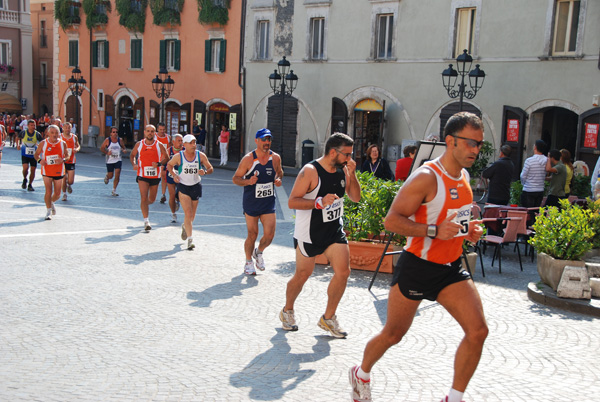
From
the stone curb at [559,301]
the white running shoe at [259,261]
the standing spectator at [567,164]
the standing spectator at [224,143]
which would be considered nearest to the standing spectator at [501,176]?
the standing spectator at [567,164]

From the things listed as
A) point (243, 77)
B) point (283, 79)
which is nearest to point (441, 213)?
point (283, 79)

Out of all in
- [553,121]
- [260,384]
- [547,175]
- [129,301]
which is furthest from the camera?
[553,121]

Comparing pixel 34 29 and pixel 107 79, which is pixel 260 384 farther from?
pixel 34 29

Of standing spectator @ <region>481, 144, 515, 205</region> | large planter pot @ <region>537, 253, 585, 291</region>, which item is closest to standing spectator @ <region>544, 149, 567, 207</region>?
standing spectator @ <region>481, 144, 515, 205</region>

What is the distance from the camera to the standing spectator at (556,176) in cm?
1311

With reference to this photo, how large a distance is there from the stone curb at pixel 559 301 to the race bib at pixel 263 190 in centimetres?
348

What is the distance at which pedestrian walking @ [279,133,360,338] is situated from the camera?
6488 mm

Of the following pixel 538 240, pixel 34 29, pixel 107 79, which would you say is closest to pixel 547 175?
pixel 538 240

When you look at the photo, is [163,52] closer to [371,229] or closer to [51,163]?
[51,163]

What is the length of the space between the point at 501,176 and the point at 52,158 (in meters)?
8.50

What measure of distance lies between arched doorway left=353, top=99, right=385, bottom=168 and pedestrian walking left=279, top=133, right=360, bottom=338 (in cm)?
2149

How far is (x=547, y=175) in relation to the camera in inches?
566

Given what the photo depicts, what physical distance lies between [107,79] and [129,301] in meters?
36.5

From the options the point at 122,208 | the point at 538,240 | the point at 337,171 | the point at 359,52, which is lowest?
the point at 122,208
